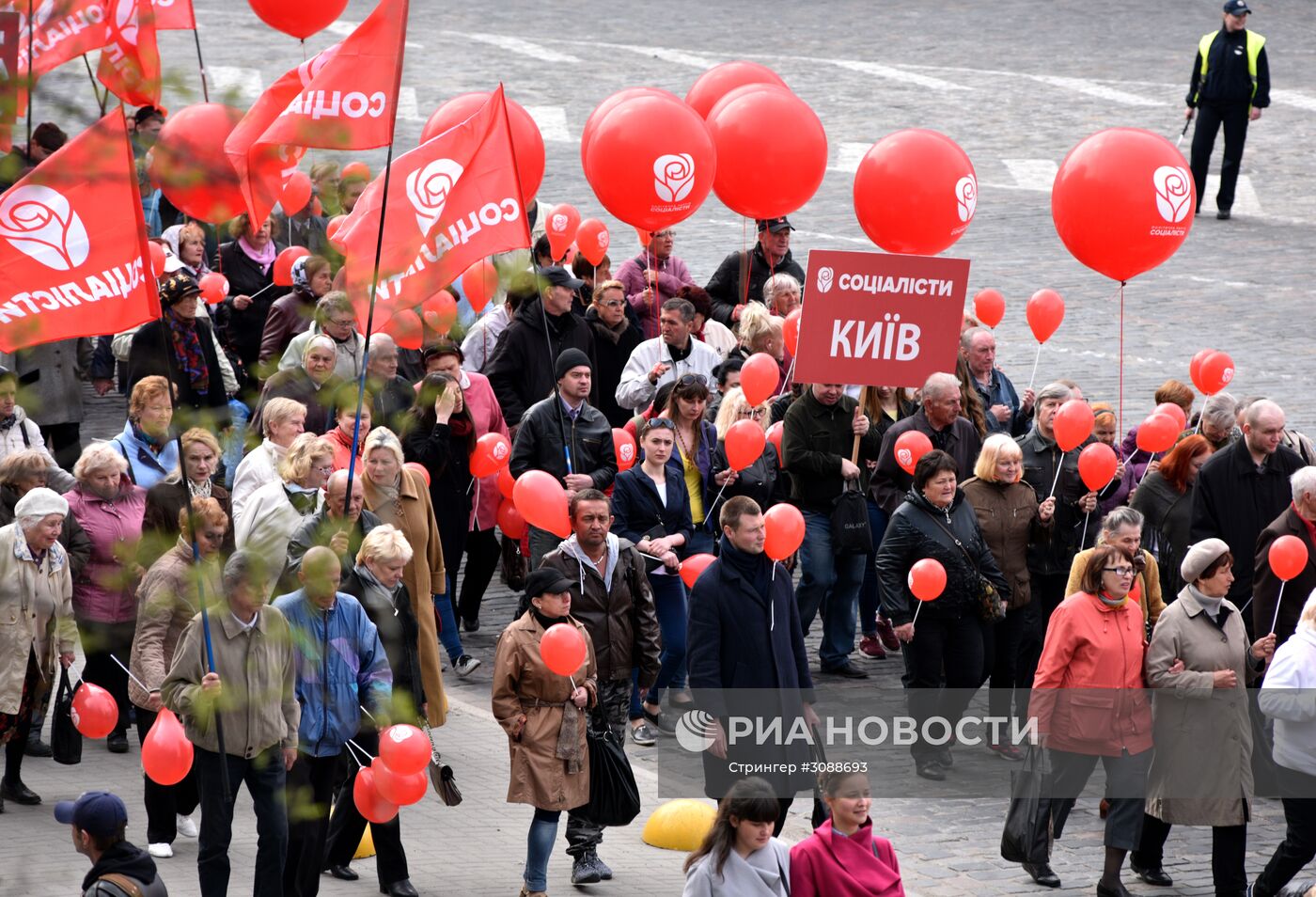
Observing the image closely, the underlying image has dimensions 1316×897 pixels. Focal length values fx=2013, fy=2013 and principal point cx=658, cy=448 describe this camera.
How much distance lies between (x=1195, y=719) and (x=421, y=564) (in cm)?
377

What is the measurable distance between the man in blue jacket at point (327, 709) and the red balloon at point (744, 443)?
117 inches

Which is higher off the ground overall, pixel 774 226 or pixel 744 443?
pixel 774 226

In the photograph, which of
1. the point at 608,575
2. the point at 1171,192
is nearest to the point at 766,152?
the point at 1171,192

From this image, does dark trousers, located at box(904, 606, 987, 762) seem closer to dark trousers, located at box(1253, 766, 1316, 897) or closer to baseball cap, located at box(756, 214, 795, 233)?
dark trousers, located at box(1253, 766, 1316, 897)

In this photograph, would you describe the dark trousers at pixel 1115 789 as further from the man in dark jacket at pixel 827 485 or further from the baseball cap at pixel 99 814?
the baseball cap at pixel 99 814

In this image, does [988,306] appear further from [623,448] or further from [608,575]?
[608,575]

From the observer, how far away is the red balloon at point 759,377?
11.5m

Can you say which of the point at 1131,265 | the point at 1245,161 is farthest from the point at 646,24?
the point at 1131,265

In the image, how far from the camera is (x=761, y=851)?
7160mm

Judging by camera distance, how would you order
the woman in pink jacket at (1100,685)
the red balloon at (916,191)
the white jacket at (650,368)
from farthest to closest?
the red balloon at (916,191) → the white jacket at (650,368) → the woman in pink jacket at (1100,685)

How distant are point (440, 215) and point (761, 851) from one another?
268 centimetres

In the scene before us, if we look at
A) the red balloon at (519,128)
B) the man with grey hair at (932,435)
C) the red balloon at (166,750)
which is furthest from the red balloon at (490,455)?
the red balloon at (166,750)

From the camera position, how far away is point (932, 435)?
37.0 feet

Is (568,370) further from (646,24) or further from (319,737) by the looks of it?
(646,24)
